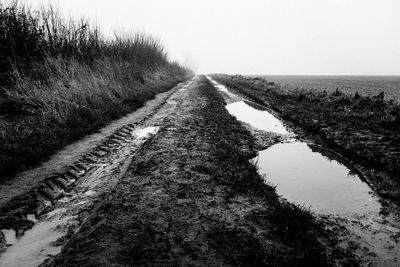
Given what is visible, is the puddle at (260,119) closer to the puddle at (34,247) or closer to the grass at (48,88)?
the grass at (48,88)

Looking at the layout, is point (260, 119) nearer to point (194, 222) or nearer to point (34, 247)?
point (194, 222)

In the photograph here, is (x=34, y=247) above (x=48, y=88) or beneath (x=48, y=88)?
Answer: beneath

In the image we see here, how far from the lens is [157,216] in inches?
109

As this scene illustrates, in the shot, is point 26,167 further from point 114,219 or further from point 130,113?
point 130,113

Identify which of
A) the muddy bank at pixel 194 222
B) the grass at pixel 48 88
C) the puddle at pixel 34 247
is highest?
the grass at pixel 48 88

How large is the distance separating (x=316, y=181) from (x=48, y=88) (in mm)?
6309

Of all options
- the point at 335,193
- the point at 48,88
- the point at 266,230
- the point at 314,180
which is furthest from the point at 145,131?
the point at 266,230

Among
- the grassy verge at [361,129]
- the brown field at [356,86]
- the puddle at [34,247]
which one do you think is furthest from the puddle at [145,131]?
the brown field at [356,86]

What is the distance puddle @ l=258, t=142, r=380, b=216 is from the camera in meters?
3.32

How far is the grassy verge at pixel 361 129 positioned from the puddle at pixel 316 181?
0.32m

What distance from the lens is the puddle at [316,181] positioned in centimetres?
332

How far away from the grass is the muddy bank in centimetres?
187

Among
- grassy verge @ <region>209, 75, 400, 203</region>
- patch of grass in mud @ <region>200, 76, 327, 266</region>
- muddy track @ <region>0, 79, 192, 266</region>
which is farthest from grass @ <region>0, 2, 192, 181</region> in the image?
grassy verge @ <region>209, 75, 400, 203</region>

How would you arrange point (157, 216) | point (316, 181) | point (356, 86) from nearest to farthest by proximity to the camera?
1. point (157, 216)
2. point (316, 181)
3. point (356, 86)
